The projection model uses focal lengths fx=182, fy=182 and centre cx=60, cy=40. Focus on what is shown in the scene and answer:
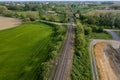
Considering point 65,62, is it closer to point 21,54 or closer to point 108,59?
point 21,54

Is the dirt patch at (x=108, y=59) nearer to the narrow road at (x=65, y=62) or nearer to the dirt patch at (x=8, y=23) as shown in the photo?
the narrow road at (x=65, y=62)

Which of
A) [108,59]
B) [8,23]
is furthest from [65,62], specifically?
[8,23]

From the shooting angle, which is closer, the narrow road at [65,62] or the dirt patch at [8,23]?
the narrow road at [65,62]

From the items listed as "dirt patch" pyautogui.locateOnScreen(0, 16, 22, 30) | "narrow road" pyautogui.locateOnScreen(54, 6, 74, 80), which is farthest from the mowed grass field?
"dirt patch" pyautogui.locateOnScreen(0, 16, 22, 30)

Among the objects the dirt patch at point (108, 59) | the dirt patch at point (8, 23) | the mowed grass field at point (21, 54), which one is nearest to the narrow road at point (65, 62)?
the mowed grass field at point (21, 54)

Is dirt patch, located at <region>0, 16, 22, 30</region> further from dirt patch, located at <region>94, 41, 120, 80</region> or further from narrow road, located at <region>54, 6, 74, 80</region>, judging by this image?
dirt patch, located at <region>94, 41, 120, 80</region>

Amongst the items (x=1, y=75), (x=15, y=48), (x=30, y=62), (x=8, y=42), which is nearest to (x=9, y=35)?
(x=8, y=42)
